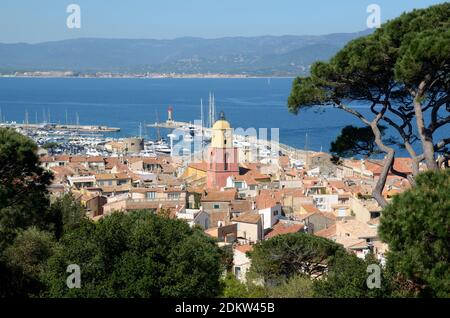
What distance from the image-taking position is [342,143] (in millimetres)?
8805

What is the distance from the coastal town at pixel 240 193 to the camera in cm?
1825

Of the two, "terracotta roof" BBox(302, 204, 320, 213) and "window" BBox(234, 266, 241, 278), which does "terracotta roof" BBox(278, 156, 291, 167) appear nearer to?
"terracotta roof" BBox(302, 204, 320, 213)

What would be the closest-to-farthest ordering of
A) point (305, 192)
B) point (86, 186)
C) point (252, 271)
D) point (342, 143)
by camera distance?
point (342, 143) → point (252, 271) → point (305, 192) → point (86, 186)

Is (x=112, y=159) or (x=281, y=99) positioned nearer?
(x=112, y=159)

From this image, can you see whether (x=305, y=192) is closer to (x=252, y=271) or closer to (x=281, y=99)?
(x=252, y=271)

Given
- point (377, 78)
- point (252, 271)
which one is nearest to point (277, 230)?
point (252, 271)

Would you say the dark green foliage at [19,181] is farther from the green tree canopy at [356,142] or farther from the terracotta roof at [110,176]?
the terracotta roof at [110,176]

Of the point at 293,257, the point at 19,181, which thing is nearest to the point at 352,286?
the point at 19,181

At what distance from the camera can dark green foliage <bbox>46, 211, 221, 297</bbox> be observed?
25.7 feet

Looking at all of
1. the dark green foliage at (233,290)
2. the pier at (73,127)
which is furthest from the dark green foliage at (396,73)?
the pier at (73,127)

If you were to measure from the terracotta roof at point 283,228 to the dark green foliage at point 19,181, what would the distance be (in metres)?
9.21

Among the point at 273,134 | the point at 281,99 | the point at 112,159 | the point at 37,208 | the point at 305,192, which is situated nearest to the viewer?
the point at 37,208

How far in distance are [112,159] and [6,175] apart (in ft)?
105

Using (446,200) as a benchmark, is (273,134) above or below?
below
